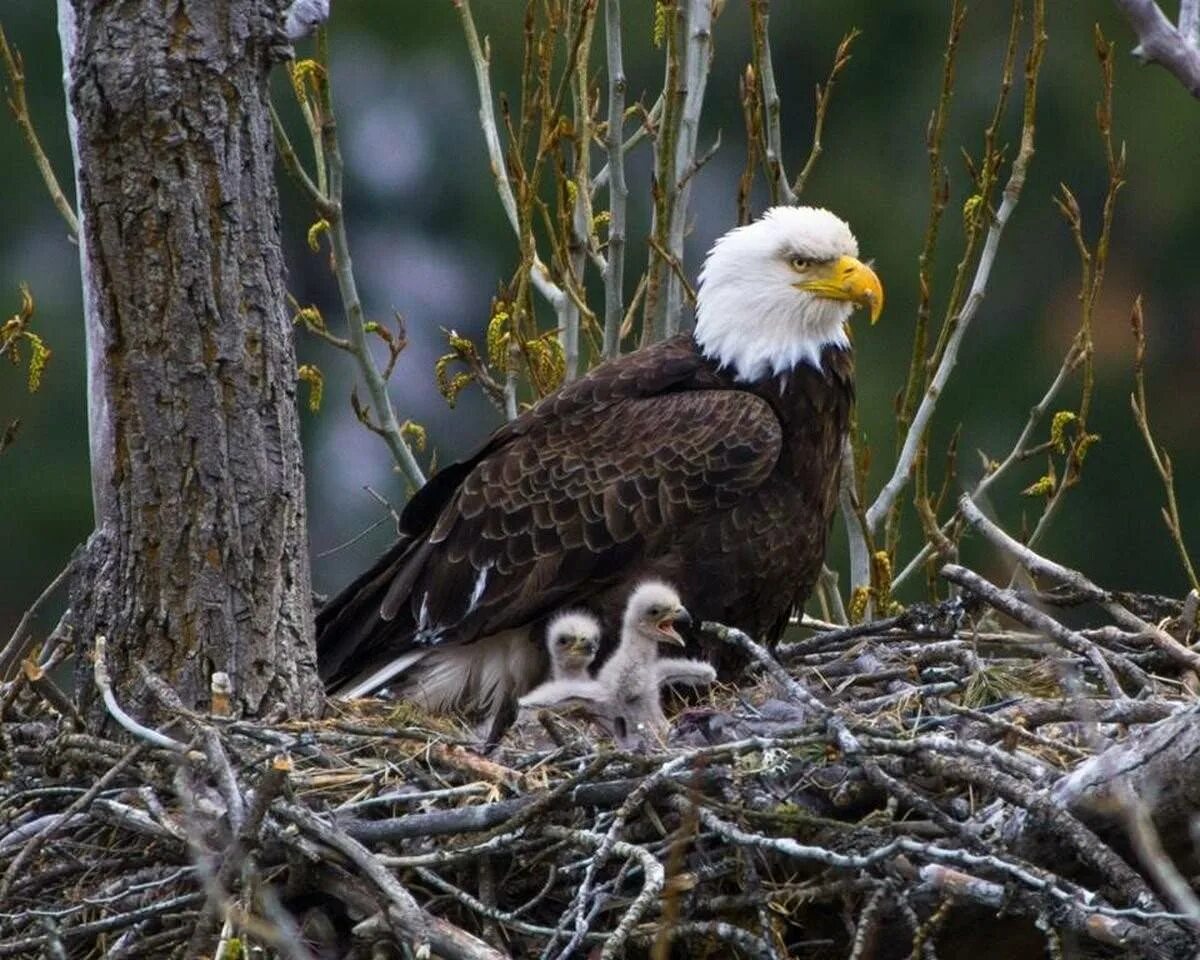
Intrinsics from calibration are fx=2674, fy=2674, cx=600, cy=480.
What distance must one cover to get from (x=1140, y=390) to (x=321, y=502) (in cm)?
1040

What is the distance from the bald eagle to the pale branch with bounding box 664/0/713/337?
8.1 inches

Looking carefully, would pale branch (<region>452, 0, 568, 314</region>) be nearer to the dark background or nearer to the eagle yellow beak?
the eagle yellow beak

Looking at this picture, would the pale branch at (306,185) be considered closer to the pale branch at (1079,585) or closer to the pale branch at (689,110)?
the pale branch at (689,110)

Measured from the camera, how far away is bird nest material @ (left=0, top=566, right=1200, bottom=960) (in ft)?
14.7

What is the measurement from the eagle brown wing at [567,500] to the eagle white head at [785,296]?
13cm

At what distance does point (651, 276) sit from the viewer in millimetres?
7043

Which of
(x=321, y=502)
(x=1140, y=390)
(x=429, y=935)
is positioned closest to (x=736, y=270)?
(x=1140, y=390)

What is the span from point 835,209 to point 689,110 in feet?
33.0

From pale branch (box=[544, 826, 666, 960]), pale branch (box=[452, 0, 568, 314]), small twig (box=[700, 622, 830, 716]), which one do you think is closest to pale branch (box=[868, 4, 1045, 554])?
pale branch (box=[452, 0, 568, 314])

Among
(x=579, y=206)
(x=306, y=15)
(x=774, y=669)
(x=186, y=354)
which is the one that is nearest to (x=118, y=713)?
(x=186, y=354)

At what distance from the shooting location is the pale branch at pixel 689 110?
675 centimetres

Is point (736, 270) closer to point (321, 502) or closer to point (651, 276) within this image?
point (651, 276)

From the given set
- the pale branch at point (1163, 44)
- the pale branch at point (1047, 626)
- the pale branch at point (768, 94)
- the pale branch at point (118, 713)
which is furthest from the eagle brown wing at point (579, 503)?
the pale branch at point (1163, 44)

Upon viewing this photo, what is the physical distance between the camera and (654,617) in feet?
19.6
